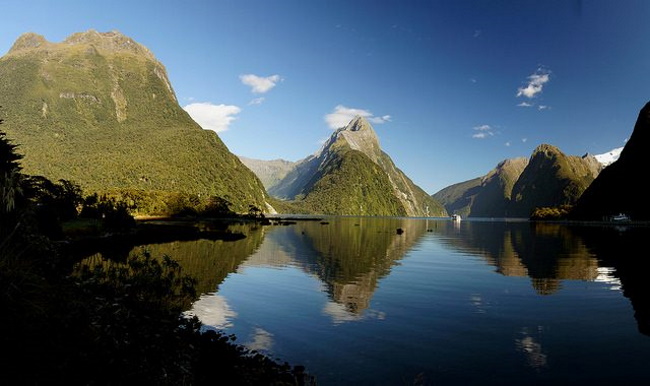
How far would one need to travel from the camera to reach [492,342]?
22.7m

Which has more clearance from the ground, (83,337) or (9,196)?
(9,196)

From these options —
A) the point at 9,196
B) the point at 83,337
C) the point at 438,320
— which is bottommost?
the point at 438,320

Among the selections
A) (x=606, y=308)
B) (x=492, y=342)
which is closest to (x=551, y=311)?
(x=606, y=308)

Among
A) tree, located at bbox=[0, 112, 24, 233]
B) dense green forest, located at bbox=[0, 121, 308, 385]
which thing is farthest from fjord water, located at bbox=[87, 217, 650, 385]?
tree, located at bbox=[0, 112, 24, 233]

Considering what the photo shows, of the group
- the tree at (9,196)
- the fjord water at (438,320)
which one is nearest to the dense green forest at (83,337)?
the tree at (9,196)

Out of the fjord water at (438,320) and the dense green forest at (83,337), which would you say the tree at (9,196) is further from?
the fjord water at (438,320)

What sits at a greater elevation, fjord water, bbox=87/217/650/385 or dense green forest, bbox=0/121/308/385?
dense green forest, bbox=0/121/308/385

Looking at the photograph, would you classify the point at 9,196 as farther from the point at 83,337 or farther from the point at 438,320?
the point at 438,320

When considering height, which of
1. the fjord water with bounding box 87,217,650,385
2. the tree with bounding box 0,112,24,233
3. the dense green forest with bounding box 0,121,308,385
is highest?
the tree with bounding box 0,112,24,233

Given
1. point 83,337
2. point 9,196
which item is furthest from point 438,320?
point 9,196

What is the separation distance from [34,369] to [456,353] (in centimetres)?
1865

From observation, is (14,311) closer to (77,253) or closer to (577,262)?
(77,253)

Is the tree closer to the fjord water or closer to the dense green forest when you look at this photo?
the dense green forest

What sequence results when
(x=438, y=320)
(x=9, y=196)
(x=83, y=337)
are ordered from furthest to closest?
(x=438, y=320), (x=83, y=337), (x=9, y=196)
